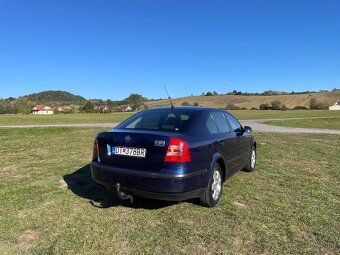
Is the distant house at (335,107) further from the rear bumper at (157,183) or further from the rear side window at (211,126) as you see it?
the rear bumper at (157,183)

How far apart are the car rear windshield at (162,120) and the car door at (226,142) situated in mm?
550

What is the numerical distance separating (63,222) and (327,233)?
127 inches

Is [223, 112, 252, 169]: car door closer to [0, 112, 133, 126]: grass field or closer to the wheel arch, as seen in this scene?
the wheel arch

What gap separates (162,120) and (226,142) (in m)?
1.17

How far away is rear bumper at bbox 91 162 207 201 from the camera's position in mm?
4512

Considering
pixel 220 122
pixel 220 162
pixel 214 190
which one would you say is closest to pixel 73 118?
pixel 220 122

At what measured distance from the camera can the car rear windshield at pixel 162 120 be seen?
202 inches

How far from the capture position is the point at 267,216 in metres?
4.90

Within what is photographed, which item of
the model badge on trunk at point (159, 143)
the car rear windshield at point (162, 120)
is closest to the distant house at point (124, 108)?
the car rear windshield at point (162, 120)

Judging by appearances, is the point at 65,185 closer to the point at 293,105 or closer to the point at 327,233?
the point at 327,233

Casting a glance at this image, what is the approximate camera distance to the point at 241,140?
6.86 m

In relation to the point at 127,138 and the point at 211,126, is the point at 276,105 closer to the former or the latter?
the point at 211,126

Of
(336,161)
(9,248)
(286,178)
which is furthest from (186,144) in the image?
(336,161)

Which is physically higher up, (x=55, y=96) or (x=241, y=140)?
(x=55, y=96)
